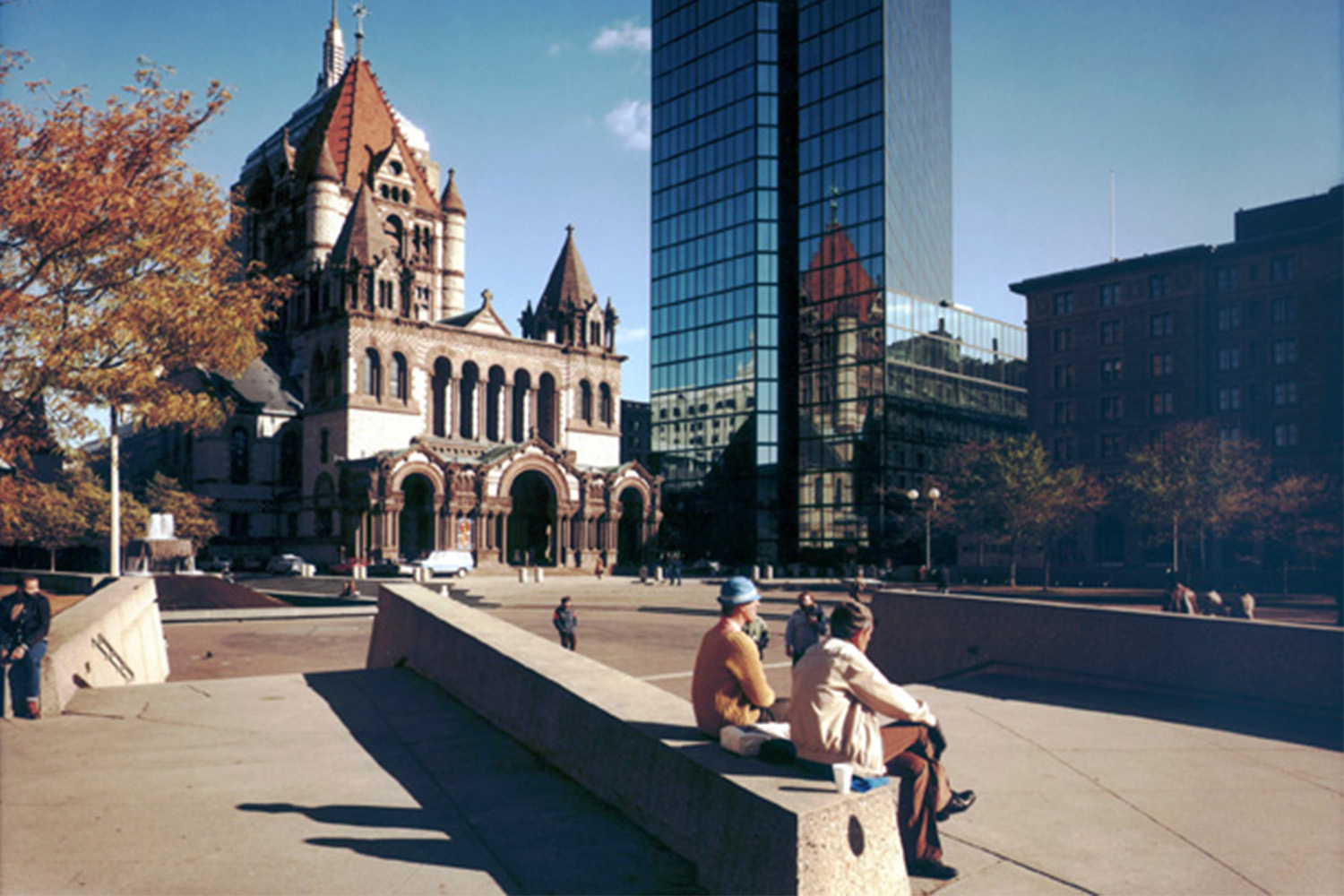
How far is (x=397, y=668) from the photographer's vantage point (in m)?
11.8

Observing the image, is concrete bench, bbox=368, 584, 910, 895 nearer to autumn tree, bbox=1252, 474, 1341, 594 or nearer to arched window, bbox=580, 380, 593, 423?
autumn tree, bbox=1252, 474, 1341, 594

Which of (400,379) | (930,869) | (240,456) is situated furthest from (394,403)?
(930,869)

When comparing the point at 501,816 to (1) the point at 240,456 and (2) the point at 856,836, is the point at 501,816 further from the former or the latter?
(1) the point at 240,456

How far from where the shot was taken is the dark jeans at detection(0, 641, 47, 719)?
9047 mm

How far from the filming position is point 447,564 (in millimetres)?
55281

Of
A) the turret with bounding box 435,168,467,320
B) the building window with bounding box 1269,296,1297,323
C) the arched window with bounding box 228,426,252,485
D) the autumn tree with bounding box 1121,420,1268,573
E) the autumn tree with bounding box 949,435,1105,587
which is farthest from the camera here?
the turret with bounding box 435,168,467,320

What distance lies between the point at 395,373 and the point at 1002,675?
6194cm

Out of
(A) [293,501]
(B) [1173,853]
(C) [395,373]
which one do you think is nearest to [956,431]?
(C) [395,373]

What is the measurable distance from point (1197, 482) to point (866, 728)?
51.3 m

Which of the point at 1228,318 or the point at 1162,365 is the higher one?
the point at 1228,318

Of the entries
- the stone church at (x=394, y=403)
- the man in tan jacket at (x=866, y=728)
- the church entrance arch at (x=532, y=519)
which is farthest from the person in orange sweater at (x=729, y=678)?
the church entrance arch at (x=532, y=519)

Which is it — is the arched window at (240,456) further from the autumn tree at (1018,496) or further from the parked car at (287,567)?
the autumn tree at (1018,496)

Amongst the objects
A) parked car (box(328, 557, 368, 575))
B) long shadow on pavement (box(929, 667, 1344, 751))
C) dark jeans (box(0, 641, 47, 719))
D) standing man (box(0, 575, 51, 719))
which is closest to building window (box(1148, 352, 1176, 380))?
parked car (box(328, 557, 368, 575))

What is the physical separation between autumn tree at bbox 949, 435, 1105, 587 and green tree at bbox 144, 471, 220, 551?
44275 millimetres
